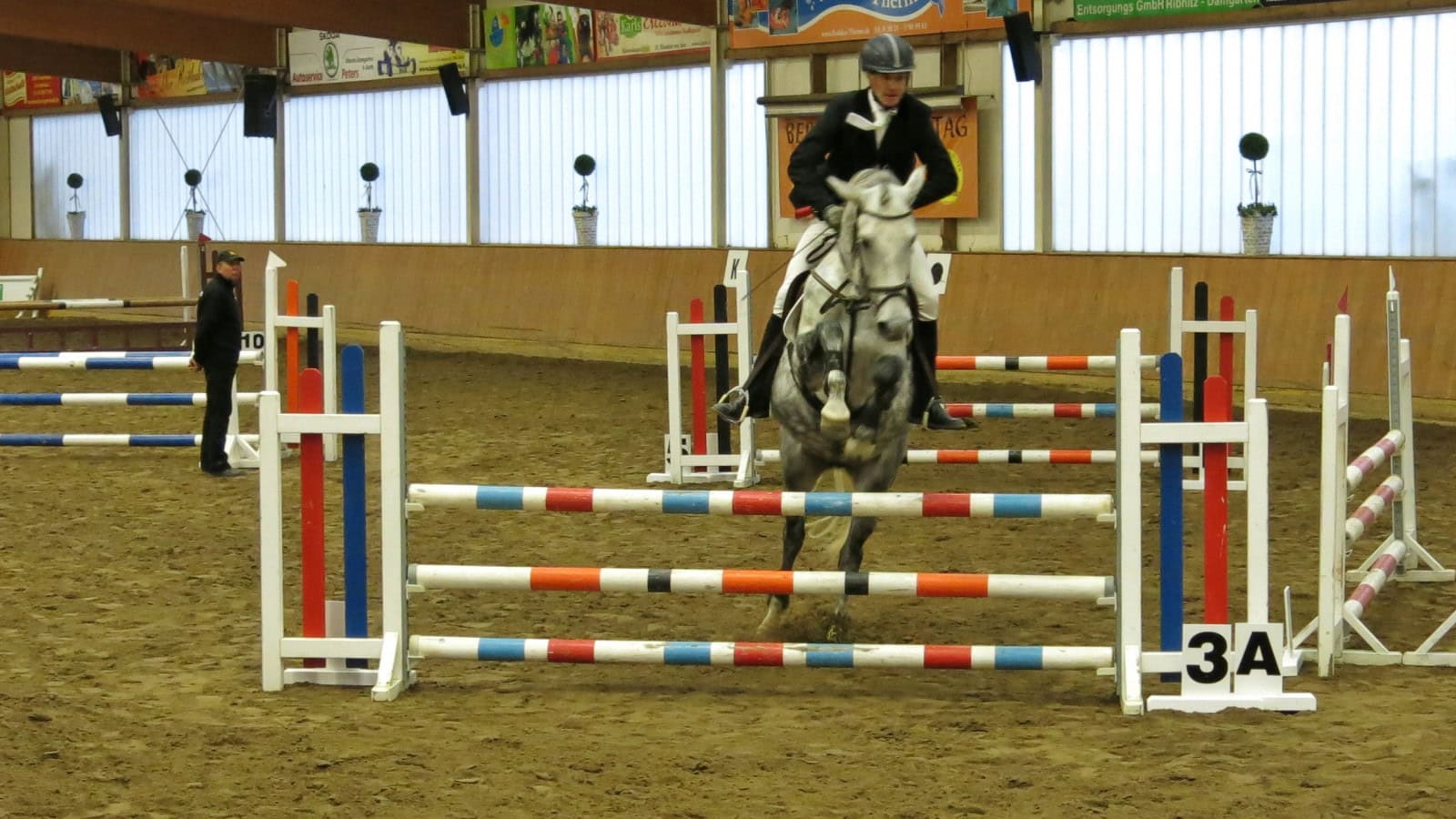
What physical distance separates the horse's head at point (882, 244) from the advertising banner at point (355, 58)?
16.9 meters

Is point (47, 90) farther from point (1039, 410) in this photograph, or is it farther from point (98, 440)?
point (1039, 410)

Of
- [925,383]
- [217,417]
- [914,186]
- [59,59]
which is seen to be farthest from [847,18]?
[59,59]

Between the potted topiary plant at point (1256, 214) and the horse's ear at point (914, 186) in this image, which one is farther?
the potted topiary plant at point (1256, 214)

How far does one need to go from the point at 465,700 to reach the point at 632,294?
1325 cm

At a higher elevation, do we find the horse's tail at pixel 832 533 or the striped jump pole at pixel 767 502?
the striped jump pole at pixel 767 502

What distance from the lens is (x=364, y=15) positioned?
20.7m

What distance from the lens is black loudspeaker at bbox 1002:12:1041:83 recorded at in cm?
1617

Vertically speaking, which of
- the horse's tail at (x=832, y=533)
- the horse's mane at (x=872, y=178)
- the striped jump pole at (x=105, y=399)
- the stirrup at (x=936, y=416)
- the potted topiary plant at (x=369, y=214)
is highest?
the potted topiary plant at (x=369, y=214)

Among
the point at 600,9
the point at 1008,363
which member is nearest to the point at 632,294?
the point at 600,9

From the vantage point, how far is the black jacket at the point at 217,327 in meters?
11.3

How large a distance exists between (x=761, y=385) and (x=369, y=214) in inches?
696

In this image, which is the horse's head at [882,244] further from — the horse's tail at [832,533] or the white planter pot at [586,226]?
the white planter pot at [586,226]

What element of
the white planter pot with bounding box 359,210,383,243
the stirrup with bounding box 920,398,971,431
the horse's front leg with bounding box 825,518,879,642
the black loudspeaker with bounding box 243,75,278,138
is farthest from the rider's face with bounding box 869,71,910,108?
the black loudspeaker with bounding box 243,75,278,138

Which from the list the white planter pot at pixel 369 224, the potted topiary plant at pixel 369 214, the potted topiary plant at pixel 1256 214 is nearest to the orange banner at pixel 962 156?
the potted topiary plant at pixel 1256 214
